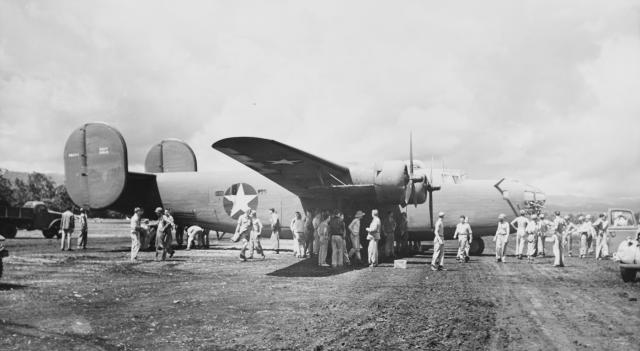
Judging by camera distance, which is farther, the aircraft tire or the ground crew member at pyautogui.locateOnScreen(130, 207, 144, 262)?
the aircraft tire

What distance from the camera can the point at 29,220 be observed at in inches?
1021

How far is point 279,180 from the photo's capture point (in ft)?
45.9

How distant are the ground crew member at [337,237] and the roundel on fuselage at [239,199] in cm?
529

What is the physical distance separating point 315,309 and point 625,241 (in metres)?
7.53

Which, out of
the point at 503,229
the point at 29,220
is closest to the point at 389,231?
the point at 503,229

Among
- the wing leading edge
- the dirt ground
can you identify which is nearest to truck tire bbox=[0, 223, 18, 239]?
the dirt ground

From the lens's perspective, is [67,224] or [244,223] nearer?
[244,223]

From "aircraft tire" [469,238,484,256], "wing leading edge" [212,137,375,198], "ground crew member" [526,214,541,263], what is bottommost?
"aircraft tire" [469,238,484,256]

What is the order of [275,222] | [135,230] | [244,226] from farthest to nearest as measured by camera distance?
[275,222]
[244,226]
[135,230]

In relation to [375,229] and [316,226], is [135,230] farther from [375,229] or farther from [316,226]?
[375,229]

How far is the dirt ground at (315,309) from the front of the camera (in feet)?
17.6

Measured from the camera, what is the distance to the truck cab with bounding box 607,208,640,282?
32.7 ft

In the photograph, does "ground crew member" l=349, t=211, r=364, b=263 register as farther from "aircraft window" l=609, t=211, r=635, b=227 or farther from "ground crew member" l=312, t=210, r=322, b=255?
"aircraft window" l=609, t=211, r=635, b=227

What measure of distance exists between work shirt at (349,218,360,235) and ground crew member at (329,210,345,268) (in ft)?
2.28
